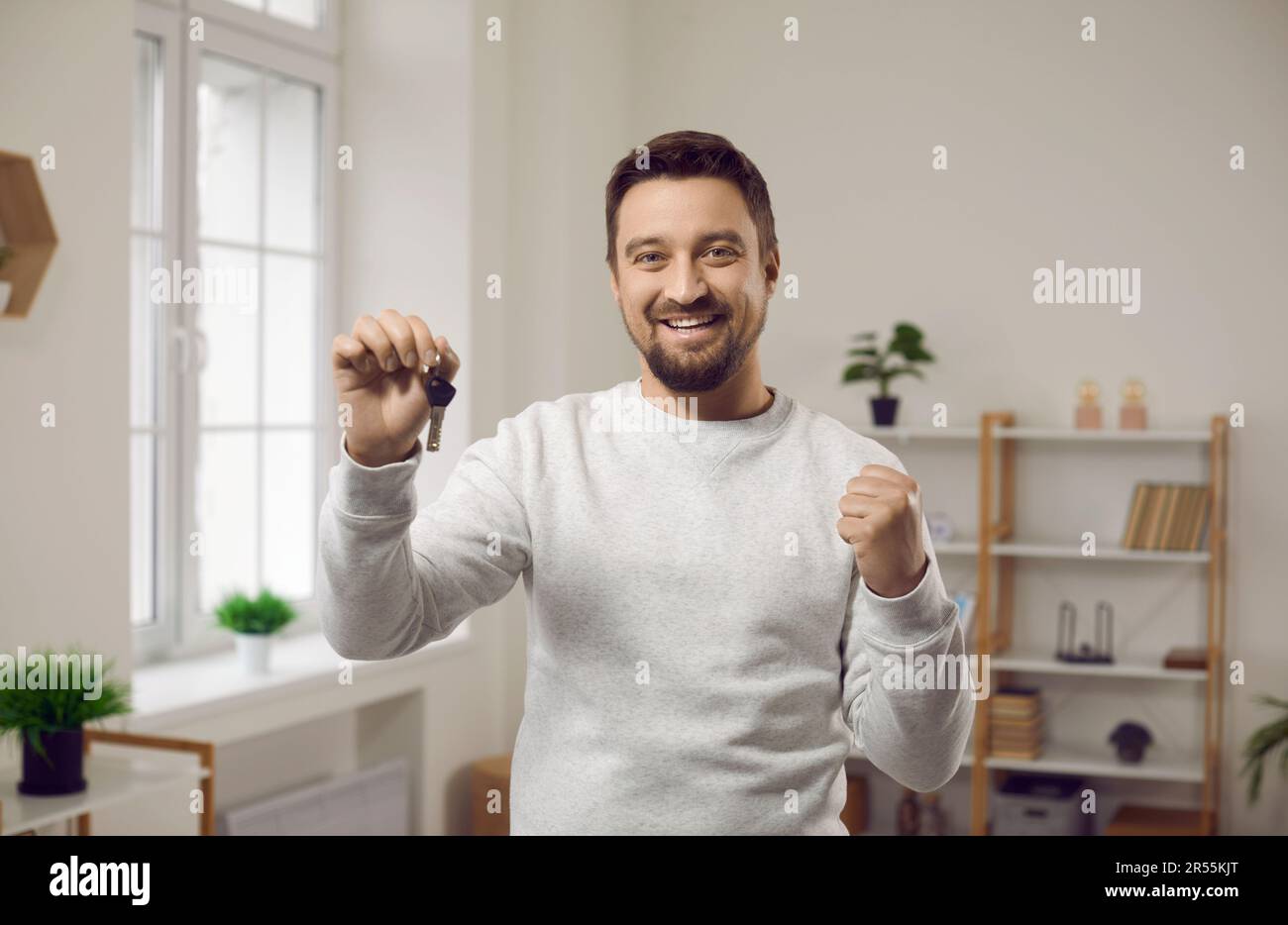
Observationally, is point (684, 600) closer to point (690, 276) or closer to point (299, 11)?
point (690, 276)

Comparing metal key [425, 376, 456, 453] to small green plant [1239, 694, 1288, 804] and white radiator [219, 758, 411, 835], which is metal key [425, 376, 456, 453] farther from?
small green plant [1239, 694, 1288, 804]

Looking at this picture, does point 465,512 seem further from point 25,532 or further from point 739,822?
point 25,532

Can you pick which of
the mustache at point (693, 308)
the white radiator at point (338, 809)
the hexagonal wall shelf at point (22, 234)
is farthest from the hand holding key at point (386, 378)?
the white radiator at point (338, 809)

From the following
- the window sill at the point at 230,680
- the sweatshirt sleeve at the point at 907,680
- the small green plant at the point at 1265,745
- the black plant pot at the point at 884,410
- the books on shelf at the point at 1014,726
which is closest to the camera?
the sweatshirt sleeve at the point at 907,680

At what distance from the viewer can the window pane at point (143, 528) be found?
9.86ft

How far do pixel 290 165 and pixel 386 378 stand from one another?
2.90 meters

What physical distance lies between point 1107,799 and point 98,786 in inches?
111

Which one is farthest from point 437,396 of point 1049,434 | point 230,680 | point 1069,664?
point 1069,664

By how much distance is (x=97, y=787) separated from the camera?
2105 mm

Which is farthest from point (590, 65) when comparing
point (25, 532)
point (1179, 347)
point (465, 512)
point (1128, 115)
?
point (465, 512)

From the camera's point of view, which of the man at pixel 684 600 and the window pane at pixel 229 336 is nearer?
the man at pixel 684 600

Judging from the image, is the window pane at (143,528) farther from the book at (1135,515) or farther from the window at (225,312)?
the book at (1135,515)

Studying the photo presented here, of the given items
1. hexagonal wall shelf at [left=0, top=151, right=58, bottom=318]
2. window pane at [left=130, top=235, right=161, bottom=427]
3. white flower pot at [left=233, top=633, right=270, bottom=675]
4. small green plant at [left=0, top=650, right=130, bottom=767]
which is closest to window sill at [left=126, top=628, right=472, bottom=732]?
white flower pot at [left=233, top=633, right=270, bottom=675]
